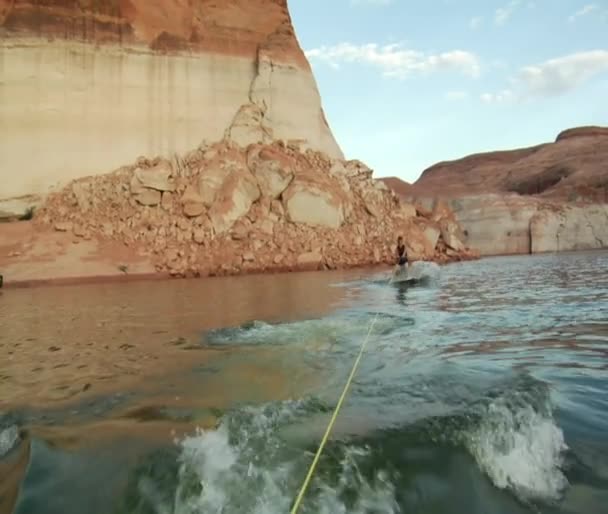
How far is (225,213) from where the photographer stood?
2223 centimetres

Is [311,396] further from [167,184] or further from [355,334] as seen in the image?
[167,184]

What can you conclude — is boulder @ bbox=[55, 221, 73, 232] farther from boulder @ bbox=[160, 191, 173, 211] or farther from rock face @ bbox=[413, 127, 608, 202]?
rock face @ bbox=[413, 127, 608, 202]

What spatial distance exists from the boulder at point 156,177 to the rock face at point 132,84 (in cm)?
12

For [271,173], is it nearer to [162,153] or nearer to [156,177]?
[156,177]

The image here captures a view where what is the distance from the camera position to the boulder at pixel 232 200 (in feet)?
72.8

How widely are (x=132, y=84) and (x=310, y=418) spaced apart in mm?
23500

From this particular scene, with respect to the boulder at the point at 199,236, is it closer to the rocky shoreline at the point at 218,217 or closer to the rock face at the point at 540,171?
the rocky shoreline at the point at 218,217

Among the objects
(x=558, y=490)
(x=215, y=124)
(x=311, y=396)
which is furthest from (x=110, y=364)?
(x=215, y=124)

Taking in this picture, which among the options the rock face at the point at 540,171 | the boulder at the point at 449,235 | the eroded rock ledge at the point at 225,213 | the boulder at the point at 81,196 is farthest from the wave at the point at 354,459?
the rock face at the point at 540,171

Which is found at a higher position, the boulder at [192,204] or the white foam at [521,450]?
the boulder at [192,204]

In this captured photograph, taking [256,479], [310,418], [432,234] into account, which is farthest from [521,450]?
[432,234]

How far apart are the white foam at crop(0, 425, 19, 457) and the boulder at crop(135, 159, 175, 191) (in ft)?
65.3

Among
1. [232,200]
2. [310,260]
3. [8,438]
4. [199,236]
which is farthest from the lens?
[310,260]

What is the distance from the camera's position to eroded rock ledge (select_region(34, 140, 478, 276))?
2148cm
